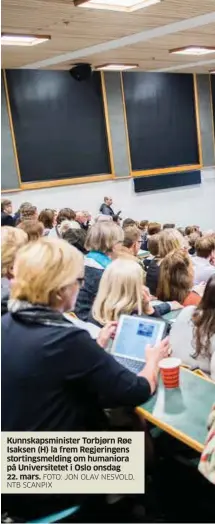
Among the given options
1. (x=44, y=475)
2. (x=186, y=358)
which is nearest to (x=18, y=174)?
(x=186, y=358)

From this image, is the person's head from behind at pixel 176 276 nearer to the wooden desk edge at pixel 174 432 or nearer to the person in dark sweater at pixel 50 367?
the wooden desk edge at pixel 174 432

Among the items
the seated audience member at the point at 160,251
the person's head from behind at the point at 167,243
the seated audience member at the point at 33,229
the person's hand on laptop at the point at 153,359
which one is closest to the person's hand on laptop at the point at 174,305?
the seated audience member at the point at 160,251

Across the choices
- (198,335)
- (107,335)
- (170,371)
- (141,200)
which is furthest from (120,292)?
(141,200)

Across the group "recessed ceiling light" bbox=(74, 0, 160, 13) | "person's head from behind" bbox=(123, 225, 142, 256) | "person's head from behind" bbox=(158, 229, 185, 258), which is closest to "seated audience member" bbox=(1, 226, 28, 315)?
"person's head from behind" bbox=(158, 229, 185, 258)

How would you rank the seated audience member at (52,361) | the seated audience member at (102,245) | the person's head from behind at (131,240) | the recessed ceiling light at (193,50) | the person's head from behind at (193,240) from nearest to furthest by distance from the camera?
1. the seated audience member at (52,361)
2. the seated audience member at (102,245)
3. the person's head from behind at (131,240)
4. the person's head from behind at (193,240)
5. the recessed ceiling light at (193,50)

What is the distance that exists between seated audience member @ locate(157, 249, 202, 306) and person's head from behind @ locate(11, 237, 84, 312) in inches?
60.9

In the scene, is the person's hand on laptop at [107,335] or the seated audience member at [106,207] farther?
the seated audience member at [106,207]

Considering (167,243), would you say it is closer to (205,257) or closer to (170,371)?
(205,257)

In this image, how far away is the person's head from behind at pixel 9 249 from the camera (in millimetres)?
2545

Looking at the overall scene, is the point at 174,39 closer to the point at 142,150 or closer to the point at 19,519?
the point at 142,150

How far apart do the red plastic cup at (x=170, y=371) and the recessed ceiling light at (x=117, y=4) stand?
315 centimetres

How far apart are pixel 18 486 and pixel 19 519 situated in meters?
0.10

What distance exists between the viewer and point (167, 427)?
1840 millimetres

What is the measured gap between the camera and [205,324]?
2328 millimetres
